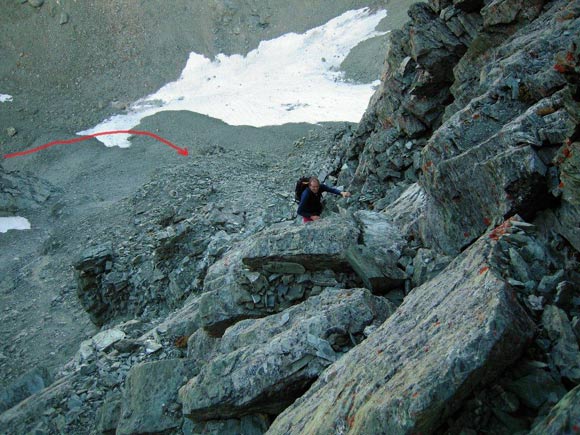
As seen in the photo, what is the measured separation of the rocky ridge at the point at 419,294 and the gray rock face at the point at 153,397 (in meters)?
0.04

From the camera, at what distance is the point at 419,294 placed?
7406 mm

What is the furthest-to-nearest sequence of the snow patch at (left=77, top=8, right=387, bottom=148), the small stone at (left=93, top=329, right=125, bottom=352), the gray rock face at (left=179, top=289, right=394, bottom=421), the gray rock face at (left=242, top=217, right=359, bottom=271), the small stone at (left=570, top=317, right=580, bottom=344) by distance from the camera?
the snow patch at (left=77, top=8, right=387, bottom=148) → the small stone at (left=93, top=329, right=125, bottom=352) → the gray rock face at (left=242, top=217, right=359, bottom=271) → the gray rock face at (left=179, top=289, right=394, bottom=421) → the small stone at (left=570, top=317, right=580, bottom=344)

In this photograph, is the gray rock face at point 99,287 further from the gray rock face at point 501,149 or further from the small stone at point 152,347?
the gray rock face at point 501,149

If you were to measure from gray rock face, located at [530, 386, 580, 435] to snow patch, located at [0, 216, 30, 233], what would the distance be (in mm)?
40507

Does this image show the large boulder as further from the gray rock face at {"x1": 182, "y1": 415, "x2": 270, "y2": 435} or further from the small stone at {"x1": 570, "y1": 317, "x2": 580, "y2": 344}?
the gray rock face at {"x1": 182, "y1": 415, "x2": 270, "y2": 435}

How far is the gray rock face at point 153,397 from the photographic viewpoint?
1016 cm

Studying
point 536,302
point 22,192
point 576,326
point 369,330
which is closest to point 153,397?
point 369,330

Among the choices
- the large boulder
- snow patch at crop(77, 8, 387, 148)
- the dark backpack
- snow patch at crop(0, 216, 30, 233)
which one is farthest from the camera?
snow patch at crop(77, 8, 387, 148)

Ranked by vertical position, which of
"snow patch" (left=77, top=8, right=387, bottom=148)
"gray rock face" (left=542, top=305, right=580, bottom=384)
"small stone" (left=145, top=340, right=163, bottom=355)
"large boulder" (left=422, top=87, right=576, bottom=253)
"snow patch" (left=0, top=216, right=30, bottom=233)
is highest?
"snow patch" (left=77, top=8, right=387, bottom=148)

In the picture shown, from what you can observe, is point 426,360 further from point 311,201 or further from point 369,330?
point 311,201

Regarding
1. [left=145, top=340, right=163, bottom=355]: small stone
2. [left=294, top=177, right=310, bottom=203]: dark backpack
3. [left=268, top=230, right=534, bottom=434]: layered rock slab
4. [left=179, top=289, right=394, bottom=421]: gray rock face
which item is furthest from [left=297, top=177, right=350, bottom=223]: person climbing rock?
[left=145, top=340, right=163, bottom=355]: small stone

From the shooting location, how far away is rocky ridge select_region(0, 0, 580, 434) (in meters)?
4.94

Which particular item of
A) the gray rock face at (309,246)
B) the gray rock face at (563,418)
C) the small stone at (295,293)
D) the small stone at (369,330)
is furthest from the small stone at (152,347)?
the gray rock face at (563,418)

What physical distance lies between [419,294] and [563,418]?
11.2 feet
